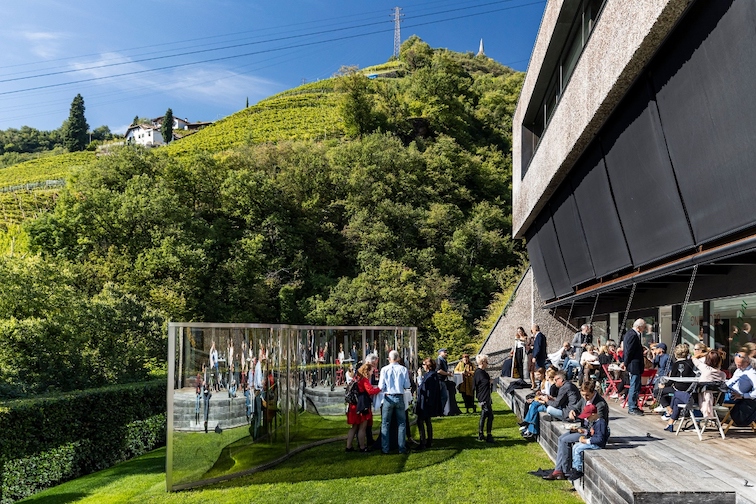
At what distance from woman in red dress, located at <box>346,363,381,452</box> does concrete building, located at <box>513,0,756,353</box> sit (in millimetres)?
5199

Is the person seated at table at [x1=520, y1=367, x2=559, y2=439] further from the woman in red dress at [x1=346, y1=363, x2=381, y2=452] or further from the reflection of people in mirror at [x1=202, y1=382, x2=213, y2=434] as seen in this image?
the reflection of people in mirror at [x1=202, y1=382, x2=213, y2=434]

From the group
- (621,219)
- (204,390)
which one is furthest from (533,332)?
(204,390)

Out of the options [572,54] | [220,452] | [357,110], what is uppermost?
[357,110]

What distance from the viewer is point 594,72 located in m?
11.0

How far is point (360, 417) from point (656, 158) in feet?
22.2

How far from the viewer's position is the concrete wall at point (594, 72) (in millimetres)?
8094

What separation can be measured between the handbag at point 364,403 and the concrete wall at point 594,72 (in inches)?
246

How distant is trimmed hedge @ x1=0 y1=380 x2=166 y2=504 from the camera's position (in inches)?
476

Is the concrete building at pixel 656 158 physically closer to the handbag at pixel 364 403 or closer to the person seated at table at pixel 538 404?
the person seated at table at pixel 538 404

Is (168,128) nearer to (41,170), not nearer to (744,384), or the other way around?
(41,170)

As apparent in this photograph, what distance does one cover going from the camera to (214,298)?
4275 centimetres

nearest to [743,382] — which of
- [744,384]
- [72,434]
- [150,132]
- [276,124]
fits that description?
[744,384]

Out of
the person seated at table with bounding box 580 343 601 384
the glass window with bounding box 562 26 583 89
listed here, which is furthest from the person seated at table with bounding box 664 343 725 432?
the glass window with bounding box 562 26 583 89

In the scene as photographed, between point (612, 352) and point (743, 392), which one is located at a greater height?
point (612, 352)
